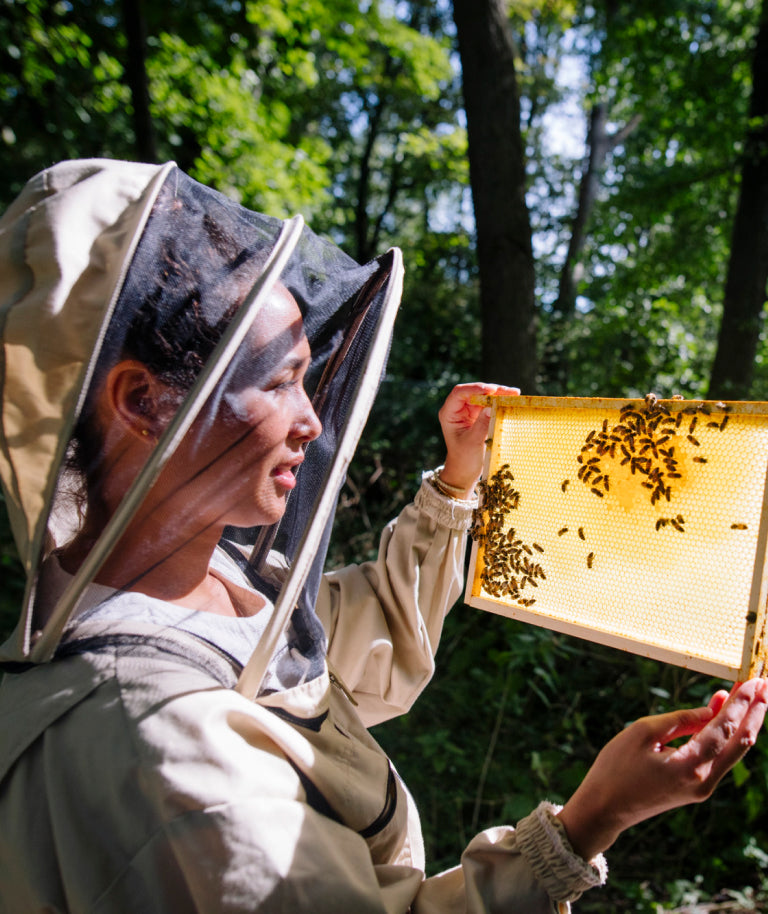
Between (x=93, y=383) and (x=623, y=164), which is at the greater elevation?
(x=623, y=164)

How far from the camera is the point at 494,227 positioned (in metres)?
4.44

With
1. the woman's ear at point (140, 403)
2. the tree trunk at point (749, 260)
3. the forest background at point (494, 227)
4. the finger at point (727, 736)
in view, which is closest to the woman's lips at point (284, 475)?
the woman's ear at point (140, 403)

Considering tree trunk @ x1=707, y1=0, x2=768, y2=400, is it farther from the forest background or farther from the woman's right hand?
the woman's right hand

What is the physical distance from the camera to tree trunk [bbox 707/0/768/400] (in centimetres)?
505

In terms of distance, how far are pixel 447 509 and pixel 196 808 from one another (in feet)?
3.62

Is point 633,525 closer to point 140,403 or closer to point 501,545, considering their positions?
point 501,545

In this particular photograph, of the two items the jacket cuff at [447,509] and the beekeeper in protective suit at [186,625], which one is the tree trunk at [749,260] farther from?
the beekeeper in protective suit at [186,625]

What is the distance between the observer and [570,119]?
1664 cm

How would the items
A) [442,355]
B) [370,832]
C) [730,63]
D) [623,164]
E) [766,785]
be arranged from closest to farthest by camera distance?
1. [370,832]
2. [766,785]
3. [730,63]
4. [623,164]
5. [442,355]

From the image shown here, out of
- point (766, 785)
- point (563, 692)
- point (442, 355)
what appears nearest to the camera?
point (766, 785)

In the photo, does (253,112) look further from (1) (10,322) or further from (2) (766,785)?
(2) (766,785)

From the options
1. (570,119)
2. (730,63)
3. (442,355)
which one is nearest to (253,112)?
(442,355)

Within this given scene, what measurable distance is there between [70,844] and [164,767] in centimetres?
21

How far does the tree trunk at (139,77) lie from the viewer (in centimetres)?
590
